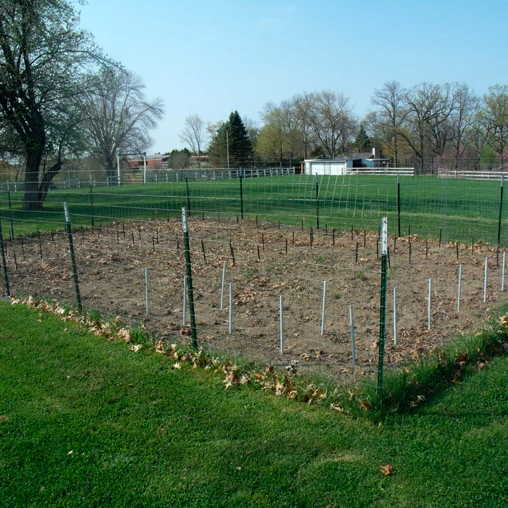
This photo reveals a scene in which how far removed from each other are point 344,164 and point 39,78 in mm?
35629

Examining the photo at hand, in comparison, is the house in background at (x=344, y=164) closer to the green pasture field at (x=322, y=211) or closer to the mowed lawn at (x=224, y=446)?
the green pasture field at (x=322, y=211)

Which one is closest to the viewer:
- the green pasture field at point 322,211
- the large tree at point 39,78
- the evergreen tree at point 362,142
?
the green pasture field at point 322,211

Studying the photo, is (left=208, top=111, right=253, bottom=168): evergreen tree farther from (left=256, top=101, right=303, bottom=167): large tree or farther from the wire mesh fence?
the wire mesh fence

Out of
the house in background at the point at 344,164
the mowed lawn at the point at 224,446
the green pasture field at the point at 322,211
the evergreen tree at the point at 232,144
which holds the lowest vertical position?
the mowed lawn at the point at 224,446

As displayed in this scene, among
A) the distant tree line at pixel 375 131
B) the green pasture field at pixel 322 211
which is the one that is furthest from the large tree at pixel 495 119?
the green pasture field at pixel 322 211

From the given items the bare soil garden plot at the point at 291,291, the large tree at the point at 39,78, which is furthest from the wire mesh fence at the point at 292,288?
the large tree at the point at 39,78

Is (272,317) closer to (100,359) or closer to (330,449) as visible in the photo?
(100,359)

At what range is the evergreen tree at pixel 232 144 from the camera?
198ft

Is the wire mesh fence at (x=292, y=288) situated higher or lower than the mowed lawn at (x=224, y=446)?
higher

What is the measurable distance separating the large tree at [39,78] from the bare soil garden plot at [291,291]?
10762mm

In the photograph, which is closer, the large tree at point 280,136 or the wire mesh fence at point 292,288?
the wire mesh fence at point 292,288

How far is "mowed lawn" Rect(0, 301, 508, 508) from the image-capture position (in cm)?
324

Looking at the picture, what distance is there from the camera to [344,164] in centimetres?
5228

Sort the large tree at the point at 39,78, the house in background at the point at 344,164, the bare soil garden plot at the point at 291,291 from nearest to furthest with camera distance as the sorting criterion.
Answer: the bare soil garden plot at the point at 291,291 < the large tree at the point at 39,78 < the house in background at the point at 344,164
